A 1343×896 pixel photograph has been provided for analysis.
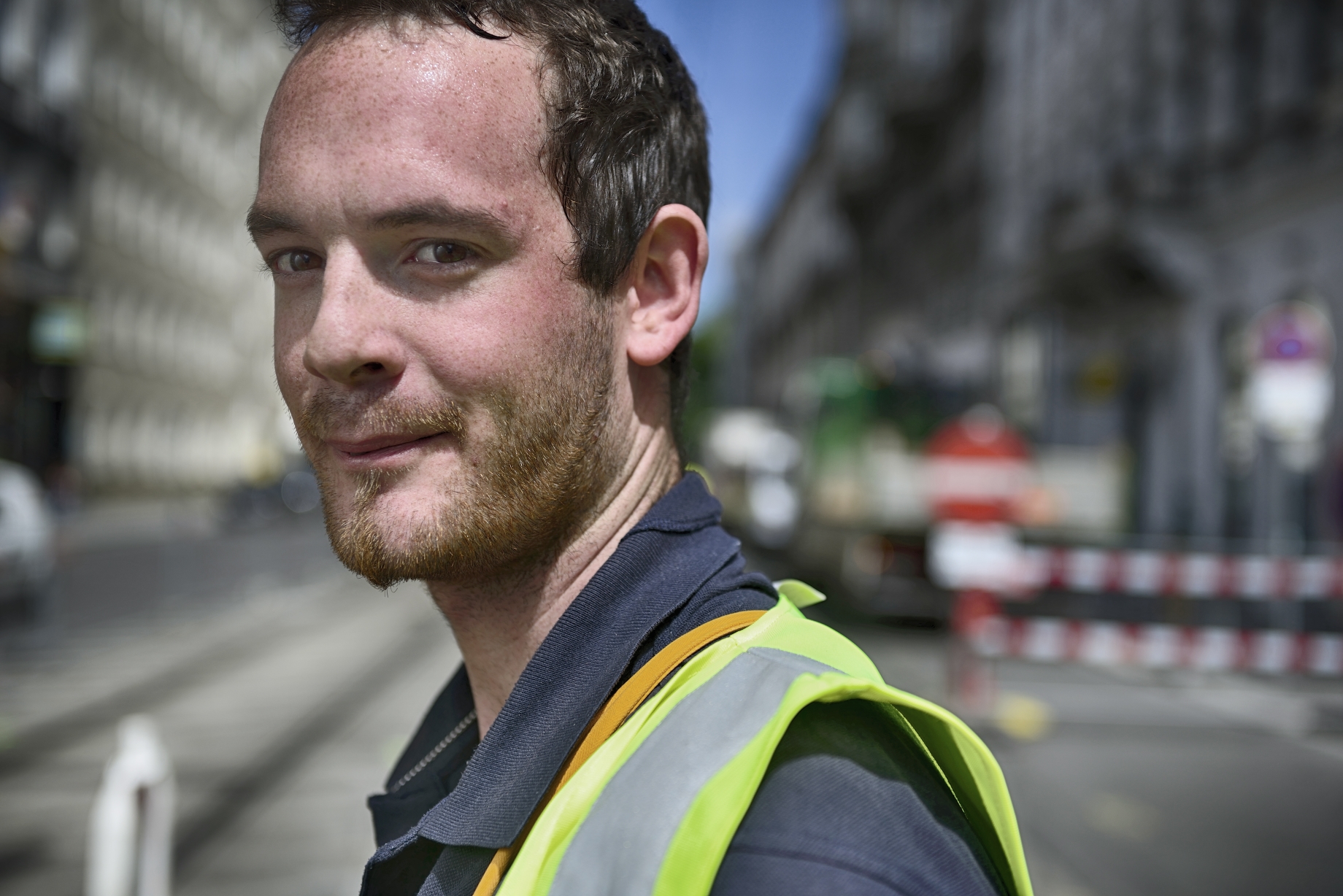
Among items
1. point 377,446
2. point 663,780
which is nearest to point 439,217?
point 377,446

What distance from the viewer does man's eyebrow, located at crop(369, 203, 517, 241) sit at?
1.20 metres

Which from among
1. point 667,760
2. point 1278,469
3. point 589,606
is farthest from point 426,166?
point 1278,469

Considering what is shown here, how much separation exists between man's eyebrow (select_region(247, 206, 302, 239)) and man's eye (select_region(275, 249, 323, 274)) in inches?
1.2

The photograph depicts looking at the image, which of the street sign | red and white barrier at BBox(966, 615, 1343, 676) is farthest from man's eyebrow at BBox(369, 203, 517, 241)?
the street sign

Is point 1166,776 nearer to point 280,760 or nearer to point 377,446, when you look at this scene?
point 280,760

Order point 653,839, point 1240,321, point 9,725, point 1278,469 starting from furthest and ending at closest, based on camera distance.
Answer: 1. point 1240,321
2. point 1278,469
3. point 9,725
4. point 653,839

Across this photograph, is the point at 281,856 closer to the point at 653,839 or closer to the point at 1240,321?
the point at 653,839

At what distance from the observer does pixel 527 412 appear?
125 centimetres

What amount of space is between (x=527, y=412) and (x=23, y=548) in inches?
400

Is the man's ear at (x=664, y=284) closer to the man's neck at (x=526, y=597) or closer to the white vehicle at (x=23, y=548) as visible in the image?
the man's neck at (x=526, y=597)

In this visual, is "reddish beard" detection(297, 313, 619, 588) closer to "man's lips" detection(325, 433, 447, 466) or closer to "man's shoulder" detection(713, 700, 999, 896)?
"man's lips" detection(325, 433, 447, 466)

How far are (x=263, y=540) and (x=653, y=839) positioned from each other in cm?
2581

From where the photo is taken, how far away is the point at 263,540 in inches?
993

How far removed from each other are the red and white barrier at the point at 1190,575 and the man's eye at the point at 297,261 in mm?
8269
